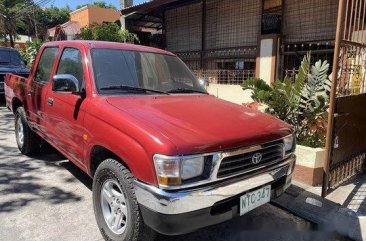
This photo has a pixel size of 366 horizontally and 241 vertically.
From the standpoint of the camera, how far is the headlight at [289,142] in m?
3.20

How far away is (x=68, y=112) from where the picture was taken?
12.3ft

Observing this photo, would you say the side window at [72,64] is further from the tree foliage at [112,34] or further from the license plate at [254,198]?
the tree foliage at [112,34]

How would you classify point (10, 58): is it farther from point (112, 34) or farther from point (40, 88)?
point (40, 88)

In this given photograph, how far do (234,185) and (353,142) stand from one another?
2.53 metres

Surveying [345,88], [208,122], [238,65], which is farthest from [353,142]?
[238,65]

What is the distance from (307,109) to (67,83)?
10.6ft

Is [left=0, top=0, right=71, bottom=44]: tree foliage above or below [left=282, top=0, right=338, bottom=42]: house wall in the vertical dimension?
above

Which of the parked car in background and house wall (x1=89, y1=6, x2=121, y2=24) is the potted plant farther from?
house wall (x1=89, y1=6, x2=121, y2=24)

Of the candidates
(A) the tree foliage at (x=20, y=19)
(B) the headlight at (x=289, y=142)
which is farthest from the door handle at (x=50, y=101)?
(A) the tree foliage at (x=20, y=19)

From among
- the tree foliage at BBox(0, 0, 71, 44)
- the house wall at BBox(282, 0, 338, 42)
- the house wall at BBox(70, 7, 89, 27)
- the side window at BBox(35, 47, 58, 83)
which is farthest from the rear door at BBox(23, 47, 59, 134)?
the tree foliage at BBox(0, 0, 71, 44)

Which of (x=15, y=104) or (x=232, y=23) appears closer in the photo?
(x=15, y=104)

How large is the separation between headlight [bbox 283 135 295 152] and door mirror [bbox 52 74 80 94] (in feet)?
6.99

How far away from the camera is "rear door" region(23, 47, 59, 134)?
15.0 ft

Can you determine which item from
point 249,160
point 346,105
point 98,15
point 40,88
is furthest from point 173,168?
point 98,15
